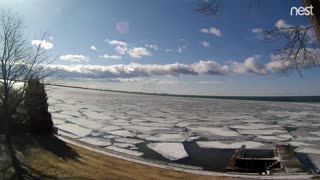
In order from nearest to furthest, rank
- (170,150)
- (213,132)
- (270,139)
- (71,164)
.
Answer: (71,164)
(170,150)
(270,139)
(213,132)

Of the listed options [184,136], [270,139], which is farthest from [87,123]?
[270,139]

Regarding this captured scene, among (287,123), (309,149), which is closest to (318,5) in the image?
(309,149)

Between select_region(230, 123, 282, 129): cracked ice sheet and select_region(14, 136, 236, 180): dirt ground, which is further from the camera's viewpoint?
select_region(230, 123, 282, 129): cracked ice sheet

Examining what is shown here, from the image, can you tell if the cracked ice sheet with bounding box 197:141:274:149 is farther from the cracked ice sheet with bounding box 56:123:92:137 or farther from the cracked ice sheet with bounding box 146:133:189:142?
the cracked ice sheet with bounding box 56:123:92:137

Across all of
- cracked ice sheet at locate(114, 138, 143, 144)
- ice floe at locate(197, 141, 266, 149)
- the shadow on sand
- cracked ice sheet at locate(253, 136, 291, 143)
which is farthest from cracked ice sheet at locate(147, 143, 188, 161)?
cracked ice sheet at locate(253, 136, 291, 143)

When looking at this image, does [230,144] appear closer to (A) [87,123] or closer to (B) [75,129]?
(B) [75,129]

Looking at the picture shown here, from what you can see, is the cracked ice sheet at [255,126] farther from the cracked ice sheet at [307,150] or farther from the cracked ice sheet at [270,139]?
the cracked ice sheet at [307,150]

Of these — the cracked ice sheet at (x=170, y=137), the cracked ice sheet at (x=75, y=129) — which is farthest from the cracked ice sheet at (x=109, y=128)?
the cracked ice sheet at (x=170, y=137)
